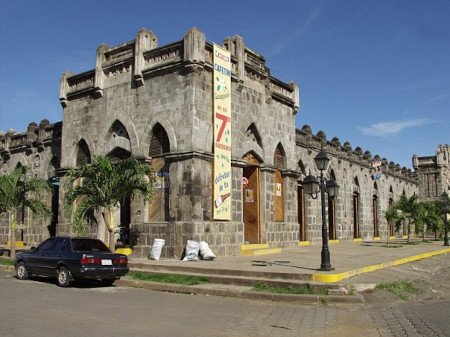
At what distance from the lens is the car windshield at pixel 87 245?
41.0 ft

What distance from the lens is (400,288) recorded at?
1136 centimetres

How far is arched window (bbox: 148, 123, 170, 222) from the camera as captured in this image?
1703cm

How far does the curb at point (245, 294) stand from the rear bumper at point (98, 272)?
24.2 inches

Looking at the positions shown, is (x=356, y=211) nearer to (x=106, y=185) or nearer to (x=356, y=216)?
(x=356, y=216)

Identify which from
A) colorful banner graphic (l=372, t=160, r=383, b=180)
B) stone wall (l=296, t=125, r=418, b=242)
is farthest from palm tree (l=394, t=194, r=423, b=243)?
colorful banner graphic (l=372, t=160, r=383, b=180)

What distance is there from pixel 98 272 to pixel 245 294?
387 centimetres

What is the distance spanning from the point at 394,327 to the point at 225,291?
14.3ft

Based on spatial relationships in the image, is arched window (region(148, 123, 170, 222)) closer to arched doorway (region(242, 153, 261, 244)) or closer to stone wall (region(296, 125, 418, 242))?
arched doorway (region(242, 153, 261, 244))

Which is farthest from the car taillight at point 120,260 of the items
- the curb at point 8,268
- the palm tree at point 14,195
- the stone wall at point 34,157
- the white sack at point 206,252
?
the stone wall at point 34,157

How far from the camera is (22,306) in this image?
8.91 m

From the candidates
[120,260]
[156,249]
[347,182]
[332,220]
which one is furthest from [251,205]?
[347,182]

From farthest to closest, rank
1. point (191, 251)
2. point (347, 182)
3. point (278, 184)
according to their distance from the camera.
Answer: point (347, 182) → point (278, 184) → point (191, 251)

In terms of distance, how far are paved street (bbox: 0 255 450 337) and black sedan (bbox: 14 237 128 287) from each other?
0.42m

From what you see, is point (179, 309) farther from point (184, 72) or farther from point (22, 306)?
point (184, 72)
